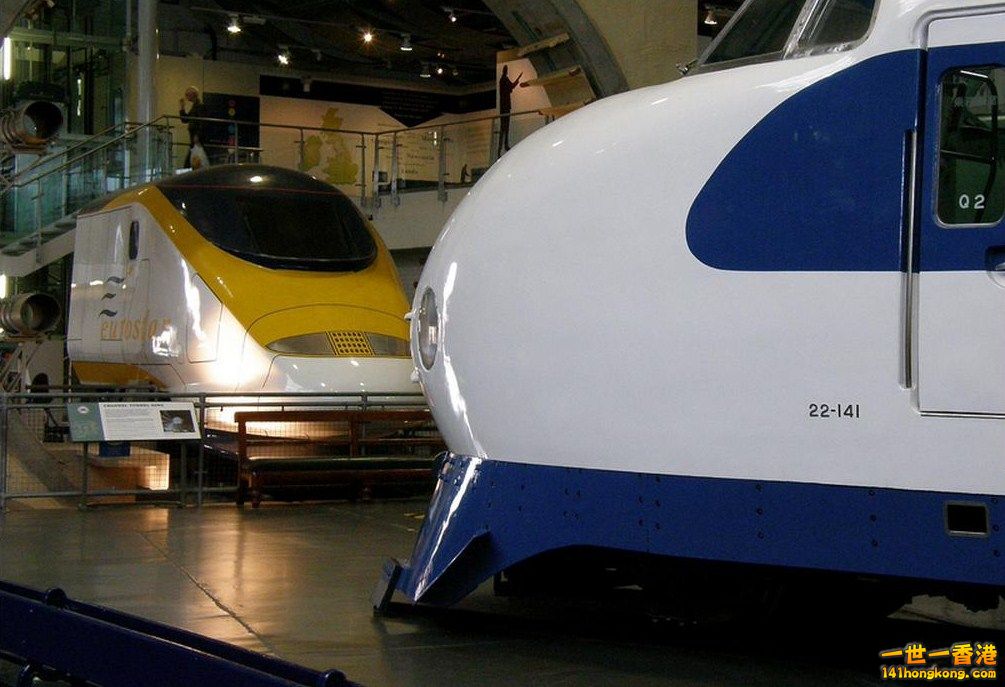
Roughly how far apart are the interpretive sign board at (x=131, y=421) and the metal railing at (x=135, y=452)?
96mm

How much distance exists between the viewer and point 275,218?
621 inches

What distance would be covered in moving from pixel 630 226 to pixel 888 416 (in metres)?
1.19

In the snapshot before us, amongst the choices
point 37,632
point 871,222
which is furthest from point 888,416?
point 37,632

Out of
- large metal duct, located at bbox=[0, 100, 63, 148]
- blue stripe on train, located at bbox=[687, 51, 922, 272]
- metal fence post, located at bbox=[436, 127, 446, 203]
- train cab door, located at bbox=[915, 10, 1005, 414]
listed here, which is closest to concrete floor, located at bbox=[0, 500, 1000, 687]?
train cab door, located at bbox=[915, 10, 1005, 414]

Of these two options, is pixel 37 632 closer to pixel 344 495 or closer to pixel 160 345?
pixel 344 495

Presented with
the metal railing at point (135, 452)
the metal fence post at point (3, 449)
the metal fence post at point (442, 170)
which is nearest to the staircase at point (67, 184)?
the metal fence post at point (442, 170)

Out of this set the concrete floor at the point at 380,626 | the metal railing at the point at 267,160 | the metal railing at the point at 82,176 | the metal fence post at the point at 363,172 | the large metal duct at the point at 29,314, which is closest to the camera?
the concrete floor at the point at 380,626

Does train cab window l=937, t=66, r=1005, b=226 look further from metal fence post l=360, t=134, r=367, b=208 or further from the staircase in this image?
metal fence post l=360, t=134, r=367, b=208

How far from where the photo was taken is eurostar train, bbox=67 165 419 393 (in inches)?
567

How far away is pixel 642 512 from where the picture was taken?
5.12 m

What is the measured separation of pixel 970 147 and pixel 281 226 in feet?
38.5

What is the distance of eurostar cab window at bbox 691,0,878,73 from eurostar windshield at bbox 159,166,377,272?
10188mm

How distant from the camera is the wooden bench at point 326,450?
12.4m

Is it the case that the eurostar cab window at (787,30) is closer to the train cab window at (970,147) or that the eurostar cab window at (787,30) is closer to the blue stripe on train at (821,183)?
the blue stripe on train at (821,183)
